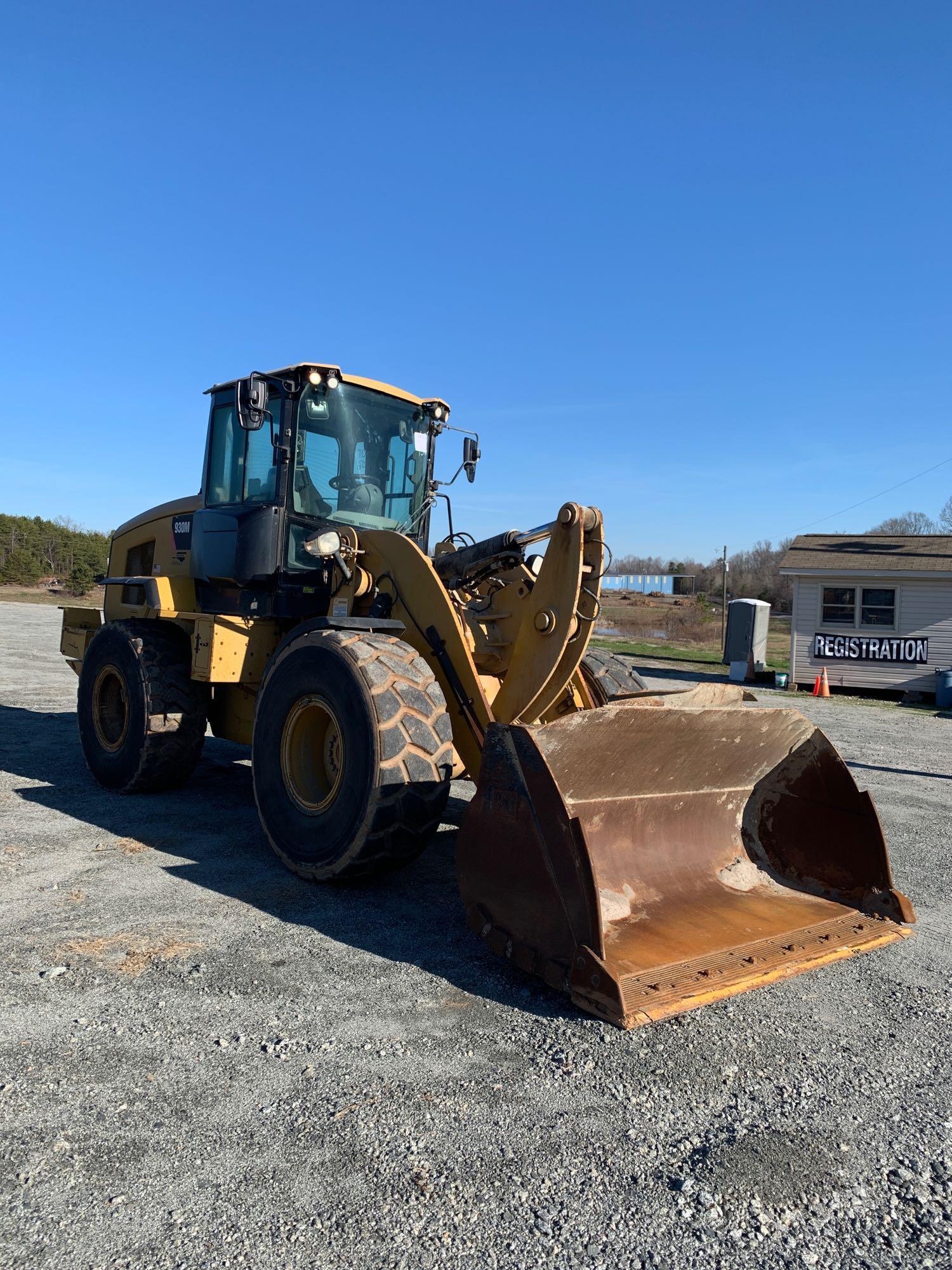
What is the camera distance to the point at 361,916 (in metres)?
4.46

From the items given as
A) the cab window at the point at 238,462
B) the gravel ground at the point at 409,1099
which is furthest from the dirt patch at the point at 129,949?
the cab window at the point at 238,462

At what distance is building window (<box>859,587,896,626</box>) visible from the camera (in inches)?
779

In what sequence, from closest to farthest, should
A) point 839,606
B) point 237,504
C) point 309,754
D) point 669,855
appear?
point 669,855, point 309,754, point 237,504, point 839,606

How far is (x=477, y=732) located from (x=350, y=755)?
722 millimetres

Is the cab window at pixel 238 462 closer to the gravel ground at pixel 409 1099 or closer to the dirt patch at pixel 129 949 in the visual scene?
the gravel ground at pixel 409 1099

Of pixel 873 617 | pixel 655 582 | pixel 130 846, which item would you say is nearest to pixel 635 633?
pixel 873 617

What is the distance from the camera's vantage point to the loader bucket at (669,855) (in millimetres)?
3506

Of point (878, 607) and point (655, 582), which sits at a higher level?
point (655, 582)

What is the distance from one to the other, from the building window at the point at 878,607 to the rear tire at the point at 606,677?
14.9 m

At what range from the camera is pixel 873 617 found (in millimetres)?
19984

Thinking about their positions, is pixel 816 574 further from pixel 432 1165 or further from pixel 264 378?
pixel 432 1165

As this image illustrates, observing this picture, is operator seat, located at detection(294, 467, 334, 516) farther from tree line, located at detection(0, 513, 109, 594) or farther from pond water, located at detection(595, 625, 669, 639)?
tree line, located at detection(0, 513, 109, 594)

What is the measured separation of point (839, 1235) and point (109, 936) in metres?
3.10

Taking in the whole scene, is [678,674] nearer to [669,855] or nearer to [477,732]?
[477,732]
